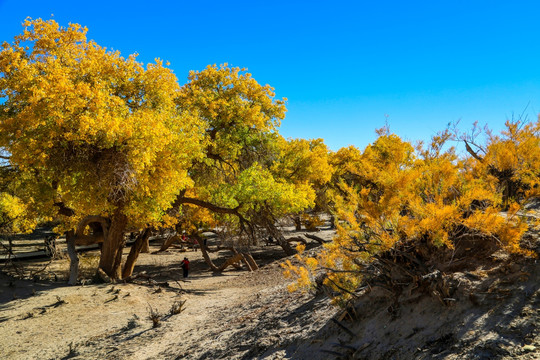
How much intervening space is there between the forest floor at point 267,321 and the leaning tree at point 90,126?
9.14 feet

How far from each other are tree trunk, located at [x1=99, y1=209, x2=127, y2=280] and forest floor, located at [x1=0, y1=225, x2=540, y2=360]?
104cm

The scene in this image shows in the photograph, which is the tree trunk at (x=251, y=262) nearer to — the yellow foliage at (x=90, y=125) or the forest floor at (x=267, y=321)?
the forest floor at (x=267, y=321)

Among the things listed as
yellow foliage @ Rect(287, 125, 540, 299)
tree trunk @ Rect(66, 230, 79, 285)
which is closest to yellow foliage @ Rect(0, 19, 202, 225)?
tree trunk @ Rect(66, 230, 79, 285)

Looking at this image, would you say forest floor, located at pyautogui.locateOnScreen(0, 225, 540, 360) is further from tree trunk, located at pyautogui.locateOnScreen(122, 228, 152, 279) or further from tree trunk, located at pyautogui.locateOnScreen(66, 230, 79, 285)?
tree trunk, located at pyautogui.locateOnScreen(122, 228, 152, 279)

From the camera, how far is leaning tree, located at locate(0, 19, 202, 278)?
8.40 metres

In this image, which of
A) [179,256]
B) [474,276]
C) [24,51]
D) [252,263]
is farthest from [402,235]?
[179,256]

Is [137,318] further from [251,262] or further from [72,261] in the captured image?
[251,262]

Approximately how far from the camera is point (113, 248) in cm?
1317

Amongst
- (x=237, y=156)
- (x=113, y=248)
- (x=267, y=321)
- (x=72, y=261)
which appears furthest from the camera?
(x=237, y=156)

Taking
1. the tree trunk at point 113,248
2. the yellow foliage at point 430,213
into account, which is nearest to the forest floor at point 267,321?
the yellow foliage at point 430,213

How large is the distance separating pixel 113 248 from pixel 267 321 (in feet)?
28.1

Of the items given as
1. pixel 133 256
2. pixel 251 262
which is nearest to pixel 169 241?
pixel 251 262

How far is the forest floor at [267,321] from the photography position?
389 centimetres

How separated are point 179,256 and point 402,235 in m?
19.5
